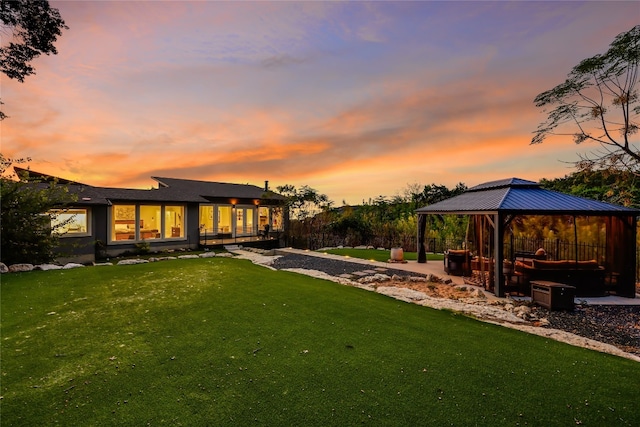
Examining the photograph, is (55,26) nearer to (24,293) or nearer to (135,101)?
(135,101)

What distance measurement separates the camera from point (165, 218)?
53.4ft

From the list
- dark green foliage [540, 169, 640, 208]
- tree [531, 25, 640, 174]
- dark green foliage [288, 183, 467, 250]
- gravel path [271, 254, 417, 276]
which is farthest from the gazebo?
dark green foliage [288, 183, 467, 250]

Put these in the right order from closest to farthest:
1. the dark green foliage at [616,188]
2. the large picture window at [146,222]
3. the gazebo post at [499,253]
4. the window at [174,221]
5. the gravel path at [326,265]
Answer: the gazebo post at [499,253]
the gravel path at [326,265]
the dark green foliage at [616,188]
the large picture window at [146,222]
the window at [174,221]

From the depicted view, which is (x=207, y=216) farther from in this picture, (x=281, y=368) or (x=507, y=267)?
(x=281, y=368)

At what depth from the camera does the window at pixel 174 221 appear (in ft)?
55.2

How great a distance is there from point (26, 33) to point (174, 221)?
1128 cm

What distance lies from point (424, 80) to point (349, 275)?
28.4 feet

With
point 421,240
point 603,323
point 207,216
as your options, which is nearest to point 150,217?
point 207,216

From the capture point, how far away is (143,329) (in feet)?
14.5

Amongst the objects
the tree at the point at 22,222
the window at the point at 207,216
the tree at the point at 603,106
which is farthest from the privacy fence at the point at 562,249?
the window at the point at 207,216

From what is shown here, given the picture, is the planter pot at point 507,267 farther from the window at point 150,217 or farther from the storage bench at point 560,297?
the window at point 150,217

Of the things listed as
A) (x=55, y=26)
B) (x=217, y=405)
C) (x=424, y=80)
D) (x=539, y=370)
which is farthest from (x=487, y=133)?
(x=55, y=26)

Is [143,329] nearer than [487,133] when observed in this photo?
Yes

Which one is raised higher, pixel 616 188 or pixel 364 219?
pixel 616 188
